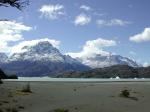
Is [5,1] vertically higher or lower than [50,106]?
higher

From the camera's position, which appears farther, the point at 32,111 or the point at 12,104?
the point at 12,104

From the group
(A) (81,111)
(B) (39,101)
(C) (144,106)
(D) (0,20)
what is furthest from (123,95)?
(D) (0,20)

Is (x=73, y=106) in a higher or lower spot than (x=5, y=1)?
lower

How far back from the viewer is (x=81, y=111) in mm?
16734

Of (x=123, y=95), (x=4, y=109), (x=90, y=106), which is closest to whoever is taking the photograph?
(x=4, y=109)

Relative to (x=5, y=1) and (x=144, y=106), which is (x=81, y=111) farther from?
(x=5, y=1)

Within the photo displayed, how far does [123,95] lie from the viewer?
78.5 feet

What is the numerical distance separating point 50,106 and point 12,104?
194cm

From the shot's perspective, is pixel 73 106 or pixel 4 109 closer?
pixel 4 109

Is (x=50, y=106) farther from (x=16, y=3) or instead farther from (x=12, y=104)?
(x=16, y=3)

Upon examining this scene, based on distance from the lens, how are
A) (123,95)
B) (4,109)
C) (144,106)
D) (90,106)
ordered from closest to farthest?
(4,109)
(90,106)
(144,106)
(123,95)

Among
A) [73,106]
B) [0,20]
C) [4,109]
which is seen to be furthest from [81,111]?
[0,20]

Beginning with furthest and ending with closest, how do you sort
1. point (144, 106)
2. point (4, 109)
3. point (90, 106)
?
1. point (144, 106)
2. point (90, 106)
3. point (4, 109)

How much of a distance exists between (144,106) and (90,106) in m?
3.16
